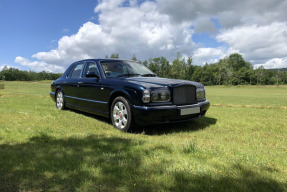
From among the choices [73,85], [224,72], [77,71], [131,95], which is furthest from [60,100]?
[224,72]

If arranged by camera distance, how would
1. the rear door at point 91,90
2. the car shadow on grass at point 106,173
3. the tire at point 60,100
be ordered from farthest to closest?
the tire at point 60,100 < the rear door at point 91,90 < the car shadow on grass at point 106,173

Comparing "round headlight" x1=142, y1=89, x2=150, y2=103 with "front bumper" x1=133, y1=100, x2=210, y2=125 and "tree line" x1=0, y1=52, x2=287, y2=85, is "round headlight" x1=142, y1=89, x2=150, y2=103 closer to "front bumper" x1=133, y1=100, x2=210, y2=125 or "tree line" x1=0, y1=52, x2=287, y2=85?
"front bumper" x1=133, y1=100, x2=210, y2=125

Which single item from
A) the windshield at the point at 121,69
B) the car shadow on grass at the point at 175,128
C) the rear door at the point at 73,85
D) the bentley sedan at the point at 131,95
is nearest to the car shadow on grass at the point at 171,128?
the car shadow on grass at the point at 175,128

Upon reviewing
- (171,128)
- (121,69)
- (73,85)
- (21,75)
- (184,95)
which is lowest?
(171,128)

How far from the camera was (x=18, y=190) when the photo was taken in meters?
2.00

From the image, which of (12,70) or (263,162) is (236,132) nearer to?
(263,162)

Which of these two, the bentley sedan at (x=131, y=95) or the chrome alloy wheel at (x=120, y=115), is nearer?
the bentley sedan at (x=131, y=95)

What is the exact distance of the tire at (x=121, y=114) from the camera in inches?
171

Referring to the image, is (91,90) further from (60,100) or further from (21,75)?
(21,75)

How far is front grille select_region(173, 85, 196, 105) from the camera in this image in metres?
4.39

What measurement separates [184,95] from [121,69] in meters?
1.82

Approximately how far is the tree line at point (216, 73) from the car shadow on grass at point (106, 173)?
8014 cm

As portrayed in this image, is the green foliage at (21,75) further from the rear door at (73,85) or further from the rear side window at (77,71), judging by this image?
the rear side window at (77,71)

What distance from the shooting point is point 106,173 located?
2297 mm
